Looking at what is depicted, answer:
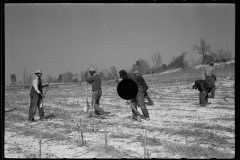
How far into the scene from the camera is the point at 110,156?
3.99 metres

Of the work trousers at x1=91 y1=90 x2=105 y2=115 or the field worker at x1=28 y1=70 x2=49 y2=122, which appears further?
the work trousers at x1=91 y1=90 x2=105 y2=115

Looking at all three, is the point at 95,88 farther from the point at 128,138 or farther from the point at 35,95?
the point at 128,138

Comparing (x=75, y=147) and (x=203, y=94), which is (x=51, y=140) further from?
(x=203, y=94)

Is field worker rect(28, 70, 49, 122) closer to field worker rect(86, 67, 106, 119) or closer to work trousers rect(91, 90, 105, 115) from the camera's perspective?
field worker rect(86, 67, 106, 119)

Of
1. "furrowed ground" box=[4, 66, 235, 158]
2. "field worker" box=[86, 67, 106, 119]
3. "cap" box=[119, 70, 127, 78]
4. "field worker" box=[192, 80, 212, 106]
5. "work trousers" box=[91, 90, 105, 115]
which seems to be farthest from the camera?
"field worker" box=[192, 80, 212, 106]

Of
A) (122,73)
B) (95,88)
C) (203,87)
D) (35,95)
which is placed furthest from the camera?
(203,87)

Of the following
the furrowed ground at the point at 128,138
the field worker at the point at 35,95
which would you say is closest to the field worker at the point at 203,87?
the furrowed ground at the point at 128,138

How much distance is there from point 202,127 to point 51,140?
389 cm

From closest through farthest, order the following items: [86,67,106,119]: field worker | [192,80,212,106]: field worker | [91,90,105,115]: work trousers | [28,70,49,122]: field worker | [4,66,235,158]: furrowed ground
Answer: [4,66,235,158]: furrowed ground
[28,70,49,122]: field worker
[86,67,106,119]: field worker
[91,90,105,115]: work trousers
[192,80,212,106]: field worker

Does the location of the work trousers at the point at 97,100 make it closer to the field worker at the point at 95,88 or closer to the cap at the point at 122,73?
the field worker at the point at 95,88

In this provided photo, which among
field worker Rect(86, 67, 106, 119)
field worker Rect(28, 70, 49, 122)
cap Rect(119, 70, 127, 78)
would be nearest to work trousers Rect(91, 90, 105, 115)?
field worker Rect(86, 67, 106, 119)

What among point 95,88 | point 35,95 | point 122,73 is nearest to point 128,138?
point 122,73
